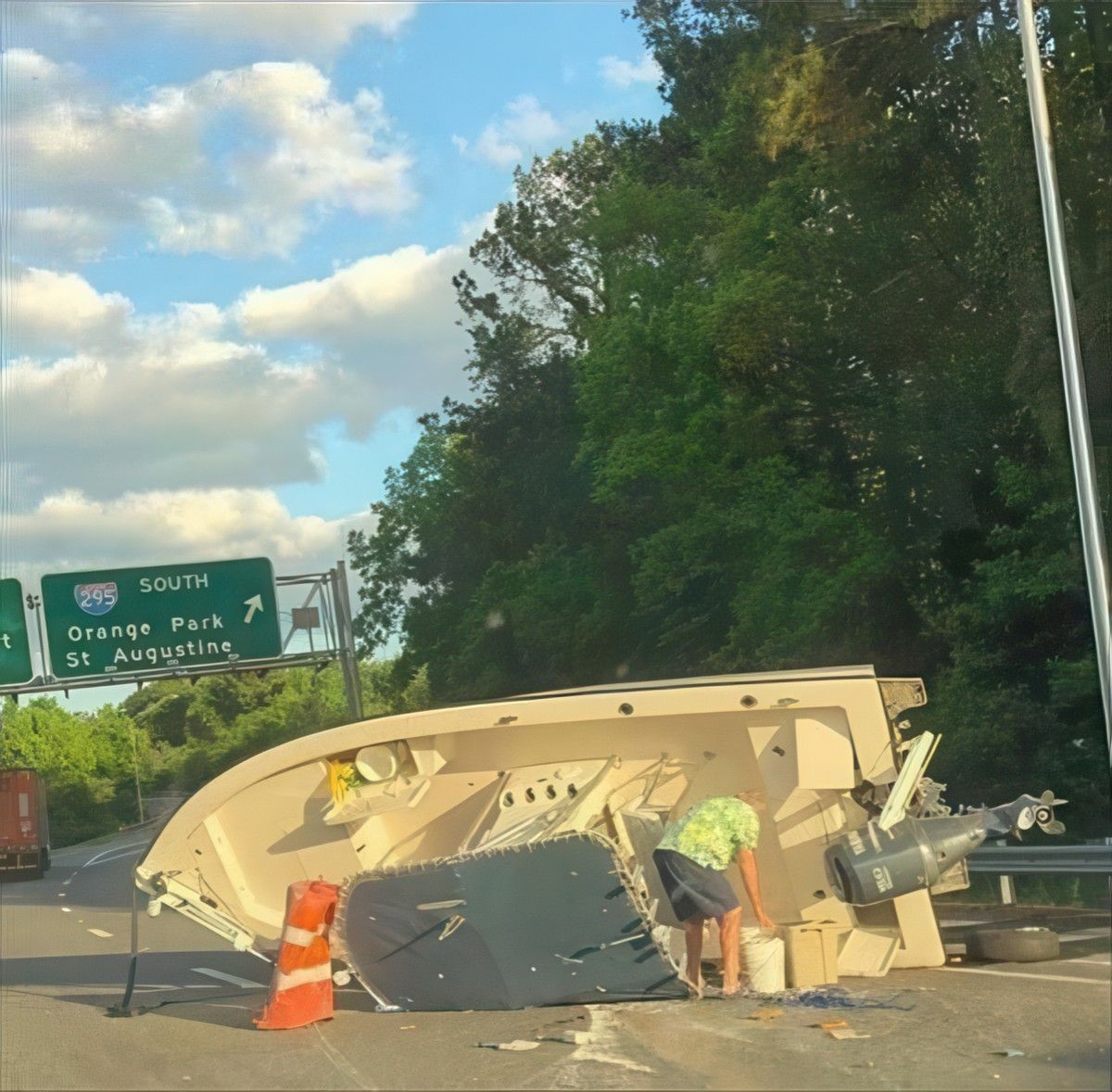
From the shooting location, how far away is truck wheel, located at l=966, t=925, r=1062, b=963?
1001 cm

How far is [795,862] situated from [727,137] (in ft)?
87.0

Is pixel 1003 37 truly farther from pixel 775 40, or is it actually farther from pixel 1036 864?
pixel 1036 864

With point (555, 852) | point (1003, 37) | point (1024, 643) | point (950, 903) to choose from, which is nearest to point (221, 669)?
point (1024, 643)

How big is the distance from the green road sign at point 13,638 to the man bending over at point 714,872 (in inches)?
794

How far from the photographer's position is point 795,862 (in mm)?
9836

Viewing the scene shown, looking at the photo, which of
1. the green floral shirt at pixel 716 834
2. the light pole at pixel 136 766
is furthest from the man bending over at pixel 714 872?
the light pole at pixel 136 766

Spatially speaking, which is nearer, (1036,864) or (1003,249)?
(1036,864)

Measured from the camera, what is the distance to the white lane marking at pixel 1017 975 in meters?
9.04

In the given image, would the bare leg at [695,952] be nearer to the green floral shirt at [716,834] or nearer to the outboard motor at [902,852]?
the green floral shirt at [716,834]

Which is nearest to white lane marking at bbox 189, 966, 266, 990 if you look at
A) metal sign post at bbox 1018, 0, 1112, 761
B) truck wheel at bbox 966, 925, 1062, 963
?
truck wheel at bbox 966, 925, 1062, 963

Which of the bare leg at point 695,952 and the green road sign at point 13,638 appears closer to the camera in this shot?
the bare leg at point 695,952

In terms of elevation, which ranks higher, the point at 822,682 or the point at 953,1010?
the point at 822,682

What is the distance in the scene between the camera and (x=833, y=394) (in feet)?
102

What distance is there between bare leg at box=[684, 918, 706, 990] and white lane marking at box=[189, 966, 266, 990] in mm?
3850
